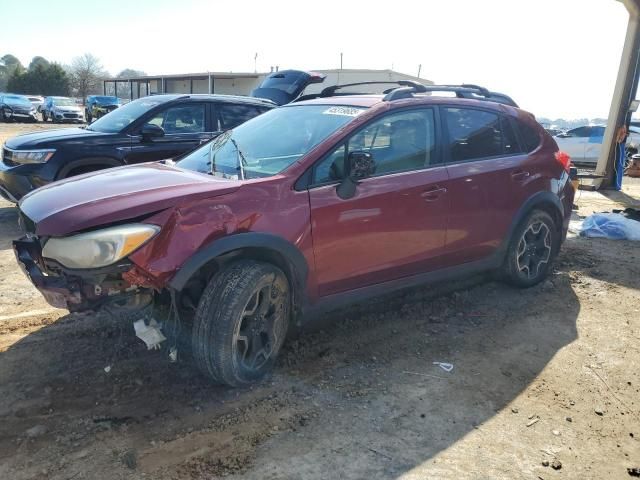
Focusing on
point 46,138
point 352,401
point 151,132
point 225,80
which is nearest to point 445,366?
point 352,401

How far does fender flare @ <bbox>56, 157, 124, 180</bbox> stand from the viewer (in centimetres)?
645

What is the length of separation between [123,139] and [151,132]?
0.38 m

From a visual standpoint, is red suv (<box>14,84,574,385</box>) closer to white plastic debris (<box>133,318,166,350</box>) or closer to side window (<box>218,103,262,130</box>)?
white plastic debris (<box>133,318,166,350</box>)

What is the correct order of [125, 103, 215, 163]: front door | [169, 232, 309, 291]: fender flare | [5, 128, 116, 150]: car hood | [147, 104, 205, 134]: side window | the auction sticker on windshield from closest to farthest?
1. [169, 232, 309, 291]: fender flare
2. the auction sticker on windshield
3. [5, 128, 116, 150]: car hood
4. [125, 103, 215, 163]: front door
5. [147, 104, 205, 134]: side window

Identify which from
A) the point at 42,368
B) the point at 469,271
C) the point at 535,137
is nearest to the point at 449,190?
the point at 469,271

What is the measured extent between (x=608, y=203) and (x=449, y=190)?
7.88 meters

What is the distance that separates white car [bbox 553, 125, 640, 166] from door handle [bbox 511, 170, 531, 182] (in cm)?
1441

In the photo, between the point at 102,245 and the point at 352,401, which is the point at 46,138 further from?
the point at 352,401

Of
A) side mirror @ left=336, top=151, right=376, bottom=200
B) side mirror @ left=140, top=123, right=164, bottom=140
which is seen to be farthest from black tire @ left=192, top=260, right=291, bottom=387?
side mirror @ left=140, top=123, right=164, bottom=140

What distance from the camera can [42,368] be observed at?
348cm

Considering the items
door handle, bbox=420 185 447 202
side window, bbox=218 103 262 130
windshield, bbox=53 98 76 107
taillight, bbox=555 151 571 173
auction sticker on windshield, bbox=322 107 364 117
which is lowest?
door handle, bbox=420 185 447 202

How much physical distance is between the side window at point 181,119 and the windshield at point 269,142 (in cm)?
311

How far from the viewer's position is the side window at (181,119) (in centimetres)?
726

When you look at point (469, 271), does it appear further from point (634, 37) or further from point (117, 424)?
point (634, 37)
